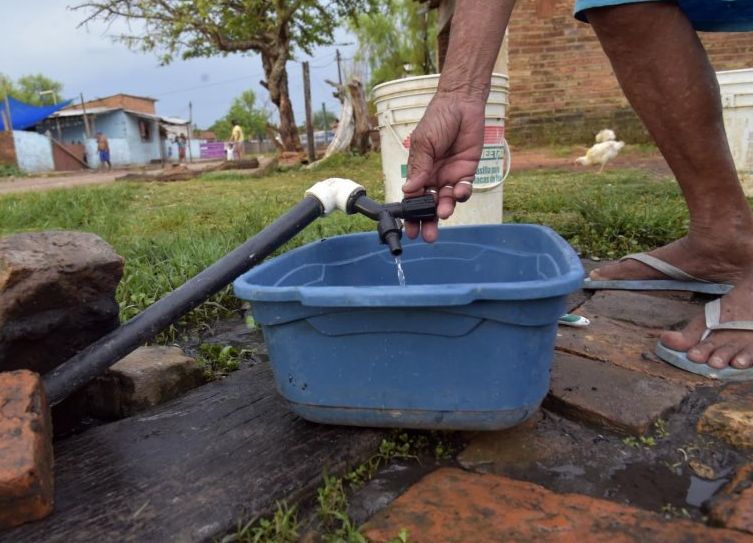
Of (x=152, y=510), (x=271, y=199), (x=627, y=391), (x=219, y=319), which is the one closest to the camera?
(x=152, y=510)

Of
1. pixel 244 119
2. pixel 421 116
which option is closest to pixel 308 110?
pixel 421 116

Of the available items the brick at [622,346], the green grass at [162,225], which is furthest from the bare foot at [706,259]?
the green grass at [162,225]

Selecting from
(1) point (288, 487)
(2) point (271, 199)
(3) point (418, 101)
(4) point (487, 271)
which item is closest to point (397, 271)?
(4) point (487, 271)

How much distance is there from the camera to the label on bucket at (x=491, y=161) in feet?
8.98

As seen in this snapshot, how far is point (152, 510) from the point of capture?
101 centimetres

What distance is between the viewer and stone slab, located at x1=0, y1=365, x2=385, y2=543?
98 cm

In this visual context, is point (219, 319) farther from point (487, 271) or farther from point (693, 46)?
point (693, 46)

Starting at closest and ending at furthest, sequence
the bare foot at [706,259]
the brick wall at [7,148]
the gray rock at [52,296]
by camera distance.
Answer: the gray rock at [52,296]
the bare foot at [706,259]
the brick wall at [7,148]

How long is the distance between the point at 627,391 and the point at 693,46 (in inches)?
37.5

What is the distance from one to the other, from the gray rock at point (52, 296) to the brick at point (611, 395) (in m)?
1.02

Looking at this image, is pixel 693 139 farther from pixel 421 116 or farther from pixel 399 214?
pixel 421 116

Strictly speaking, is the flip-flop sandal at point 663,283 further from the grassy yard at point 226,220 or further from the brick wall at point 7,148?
the brick wall at point 7,148

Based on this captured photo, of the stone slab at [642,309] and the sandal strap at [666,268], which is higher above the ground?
the sandal strap at [666,268]

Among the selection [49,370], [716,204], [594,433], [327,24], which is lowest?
[594,433]
